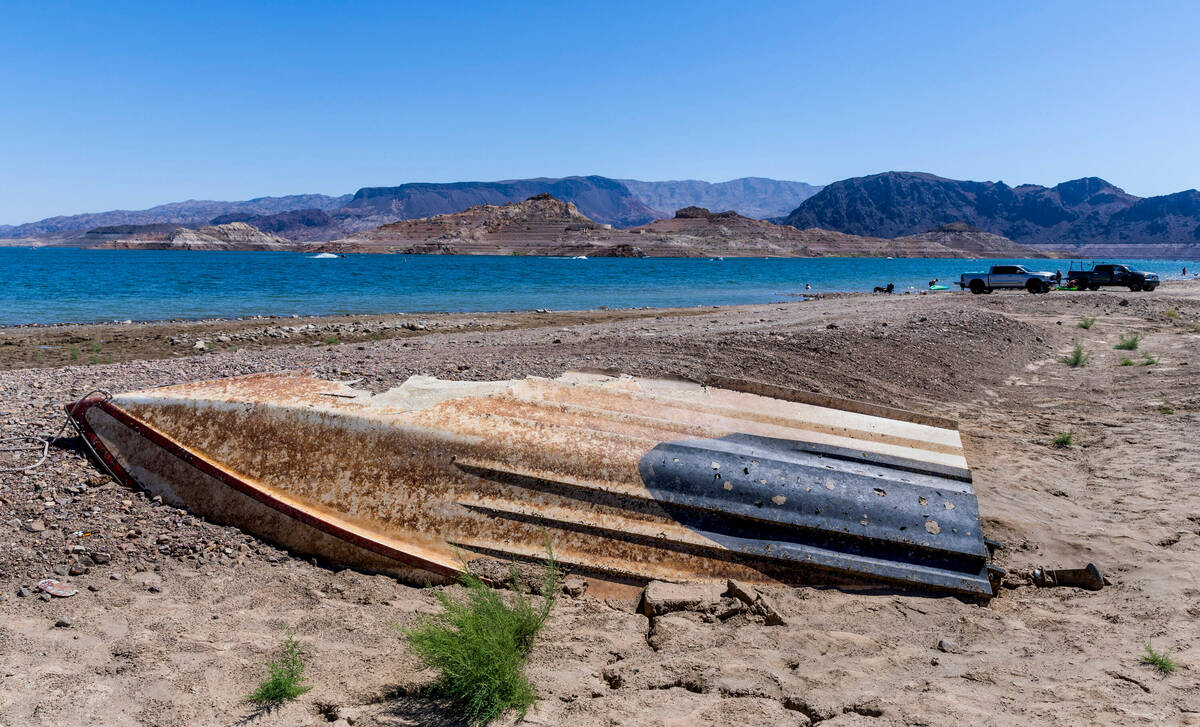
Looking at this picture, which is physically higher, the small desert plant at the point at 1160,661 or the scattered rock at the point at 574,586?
the small desert plant at the point at 1160,661

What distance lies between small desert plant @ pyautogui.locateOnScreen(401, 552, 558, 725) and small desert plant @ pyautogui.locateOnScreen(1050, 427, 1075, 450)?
6480 mm

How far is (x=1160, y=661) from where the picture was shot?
3121mm

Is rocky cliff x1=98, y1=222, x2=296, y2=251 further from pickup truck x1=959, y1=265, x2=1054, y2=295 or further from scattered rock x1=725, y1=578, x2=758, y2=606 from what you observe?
scattered rock x1=725, y1=578, x2=758, y2=606

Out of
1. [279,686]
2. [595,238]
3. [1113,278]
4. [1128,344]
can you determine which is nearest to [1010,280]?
[1113,278]

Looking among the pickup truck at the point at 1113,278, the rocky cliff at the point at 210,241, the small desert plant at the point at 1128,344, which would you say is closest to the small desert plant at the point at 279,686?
the small desert plant at the point at 1128,344

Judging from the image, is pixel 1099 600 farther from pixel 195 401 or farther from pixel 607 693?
pixel 195 401

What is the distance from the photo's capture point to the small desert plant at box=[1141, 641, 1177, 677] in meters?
3.10

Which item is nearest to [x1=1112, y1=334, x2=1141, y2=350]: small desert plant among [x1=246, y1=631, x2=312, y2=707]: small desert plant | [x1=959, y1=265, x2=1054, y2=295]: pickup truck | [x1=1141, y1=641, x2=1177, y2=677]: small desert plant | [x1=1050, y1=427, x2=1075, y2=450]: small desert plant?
[x1=1050, y1=427, x2=1075, y2=450]: small desert plant

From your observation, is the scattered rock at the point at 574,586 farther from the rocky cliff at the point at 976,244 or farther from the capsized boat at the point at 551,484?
the rocky cliff at the point at 976,244

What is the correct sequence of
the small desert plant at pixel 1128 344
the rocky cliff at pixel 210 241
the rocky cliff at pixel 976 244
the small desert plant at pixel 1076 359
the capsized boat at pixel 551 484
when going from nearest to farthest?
the capsized boat at pixel 551 484
the small desert plant at pixel 1076 359
the small desert plant at pixel 1128 344
the rocky cliff at pixel 210 241
the rocky cliff at pixel 976 244

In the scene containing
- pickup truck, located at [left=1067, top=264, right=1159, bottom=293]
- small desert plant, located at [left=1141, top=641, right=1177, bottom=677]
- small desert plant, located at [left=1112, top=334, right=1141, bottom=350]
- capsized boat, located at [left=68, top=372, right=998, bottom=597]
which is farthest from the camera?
pickup truck, located at [left=1067, top=264, right=1159, bottom=293]

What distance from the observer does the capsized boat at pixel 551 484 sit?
13.9ft

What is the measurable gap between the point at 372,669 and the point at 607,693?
1.21m

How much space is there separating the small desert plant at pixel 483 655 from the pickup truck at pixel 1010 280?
3285 centimetres
